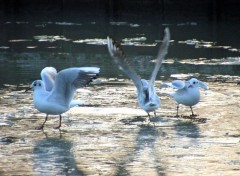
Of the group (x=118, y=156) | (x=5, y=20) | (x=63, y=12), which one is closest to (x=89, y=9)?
(x=63, y=12)

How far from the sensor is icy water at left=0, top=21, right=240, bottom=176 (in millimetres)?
9438

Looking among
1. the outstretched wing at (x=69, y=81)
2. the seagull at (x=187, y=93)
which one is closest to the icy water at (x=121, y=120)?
the seagull at (x=187, y=93)

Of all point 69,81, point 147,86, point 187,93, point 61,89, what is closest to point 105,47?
point 187,93

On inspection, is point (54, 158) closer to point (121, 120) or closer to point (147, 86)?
point (121, 120)

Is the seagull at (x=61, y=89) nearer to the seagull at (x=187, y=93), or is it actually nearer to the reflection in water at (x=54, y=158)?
the reflection in water at (x=54, y=158)

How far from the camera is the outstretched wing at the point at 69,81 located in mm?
11016

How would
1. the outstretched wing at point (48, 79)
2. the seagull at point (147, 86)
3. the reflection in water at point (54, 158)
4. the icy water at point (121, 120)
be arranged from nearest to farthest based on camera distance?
1. the reflection in water at point (54, 158)
2. the icy water at point (121, 120)
3. the seagull at point (147, 86)
4. the outstretched wing at point (48, 79)

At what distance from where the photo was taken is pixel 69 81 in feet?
36.6

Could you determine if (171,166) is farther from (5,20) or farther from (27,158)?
(5,20)

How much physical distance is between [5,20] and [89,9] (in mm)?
2965

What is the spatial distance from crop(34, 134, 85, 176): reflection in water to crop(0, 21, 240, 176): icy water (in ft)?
0.04

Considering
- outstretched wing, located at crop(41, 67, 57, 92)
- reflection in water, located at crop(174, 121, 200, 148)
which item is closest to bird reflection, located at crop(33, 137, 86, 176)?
outstretched wing, located at crop(41, 67, 57, 92)

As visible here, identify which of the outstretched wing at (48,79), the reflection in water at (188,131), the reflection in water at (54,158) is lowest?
the reflection in water at (188,131)

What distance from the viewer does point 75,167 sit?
9273mm
